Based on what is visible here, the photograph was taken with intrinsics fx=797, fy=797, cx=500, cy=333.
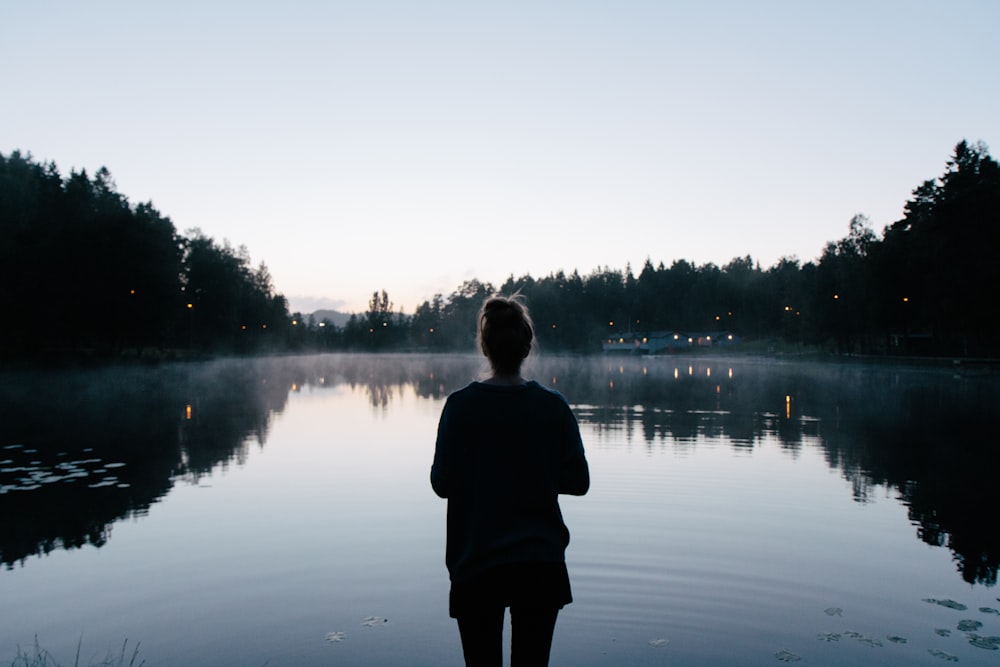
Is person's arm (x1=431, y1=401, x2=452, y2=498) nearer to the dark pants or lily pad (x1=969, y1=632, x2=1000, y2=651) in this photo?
the dark pants

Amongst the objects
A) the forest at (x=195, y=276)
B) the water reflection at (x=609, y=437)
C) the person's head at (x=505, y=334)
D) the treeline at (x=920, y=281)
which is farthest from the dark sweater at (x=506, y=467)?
the forest at (x=195, y=276)

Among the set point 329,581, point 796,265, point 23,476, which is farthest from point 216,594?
point 796,265

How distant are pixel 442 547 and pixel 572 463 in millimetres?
6063

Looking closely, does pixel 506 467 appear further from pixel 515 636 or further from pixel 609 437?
pixel 609 437

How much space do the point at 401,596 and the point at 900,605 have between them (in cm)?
440

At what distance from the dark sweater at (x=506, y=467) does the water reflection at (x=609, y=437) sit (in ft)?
21.0

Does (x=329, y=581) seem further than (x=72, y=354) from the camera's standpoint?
No

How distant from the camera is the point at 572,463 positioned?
3.43 m

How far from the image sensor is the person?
10.8ft

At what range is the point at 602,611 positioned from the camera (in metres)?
6.84

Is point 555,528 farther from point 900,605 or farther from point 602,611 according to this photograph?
point 900,605

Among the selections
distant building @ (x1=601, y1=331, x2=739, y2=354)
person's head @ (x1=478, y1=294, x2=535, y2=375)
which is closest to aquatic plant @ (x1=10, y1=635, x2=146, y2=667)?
person's head @ (x1=478, y1=294, x2=535, y2=375)

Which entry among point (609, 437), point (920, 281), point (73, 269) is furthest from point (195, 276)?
point (609, 437)

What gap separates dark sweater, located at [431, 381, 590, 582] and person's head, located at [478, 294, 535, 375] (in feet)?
0.52
